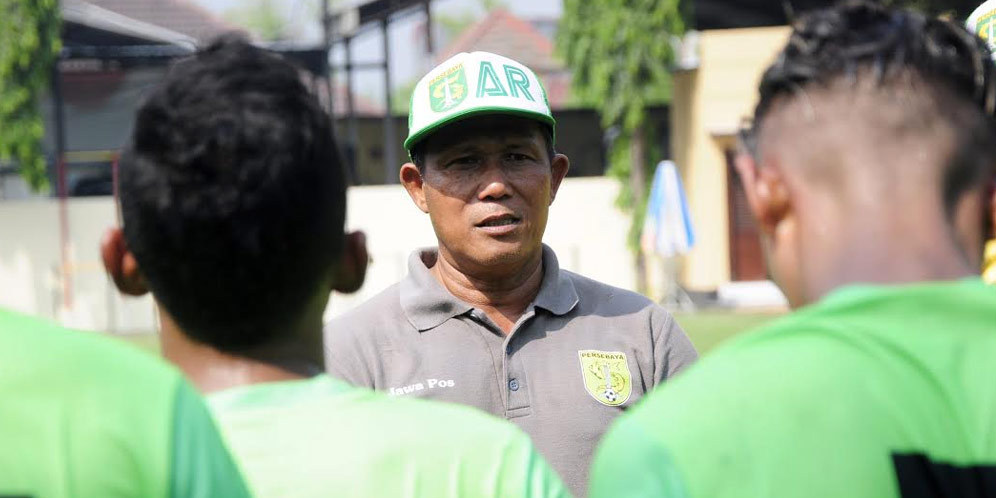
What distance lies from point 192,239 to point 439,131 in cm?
185

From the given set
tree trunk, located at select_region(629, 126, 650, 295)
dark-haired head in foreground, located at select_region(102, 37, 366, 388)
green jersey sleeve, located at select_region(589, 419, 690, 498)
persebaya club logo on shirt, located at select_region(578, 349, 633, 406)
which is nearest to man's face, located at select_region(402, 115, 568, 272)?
persebaya club logo on shirt, located at select_region(578, 349, 633, 406)

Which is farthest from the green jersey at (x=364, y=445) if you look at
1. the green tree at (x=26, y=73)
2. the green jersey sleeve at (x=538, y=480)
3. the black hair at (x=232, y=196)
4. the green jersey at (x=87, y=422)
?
the green tree at (x=26, y=73)

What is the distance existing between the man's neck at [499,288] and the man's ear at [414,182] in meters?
0.23

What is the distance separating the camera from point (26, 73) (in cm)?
2336

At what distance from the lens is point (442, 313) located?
361 centimetres

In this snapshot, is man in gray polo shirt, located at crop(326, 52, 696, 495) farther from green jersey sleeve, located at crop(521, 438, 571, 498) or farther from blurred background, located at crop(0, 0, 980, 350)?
blurred background, located at crop(0, 0, 980, 350)

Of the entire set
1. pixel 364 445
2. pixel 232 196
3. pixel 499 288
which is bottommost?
pixel 499 288

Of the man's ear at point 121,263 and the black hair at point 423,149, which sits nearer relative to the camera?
the man's ear at point 121,263

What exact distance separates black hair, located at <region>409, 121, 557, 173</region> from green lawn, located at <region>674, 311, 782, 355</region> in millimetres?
9625

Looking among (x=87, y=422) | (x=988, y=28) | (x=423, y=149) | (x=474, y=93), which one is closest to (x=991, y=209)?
(x=87, y=422)

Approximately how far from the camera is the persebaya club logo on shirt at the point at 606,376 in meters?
3.42

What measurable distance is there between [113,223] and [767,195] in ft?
73.5

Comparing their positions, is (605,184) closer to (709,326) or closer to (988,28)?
(709,326)

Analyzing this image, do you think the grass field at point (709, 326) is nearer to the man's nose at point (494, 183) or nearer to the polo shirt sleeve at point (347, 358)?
the man's nose at point (494, 183)
